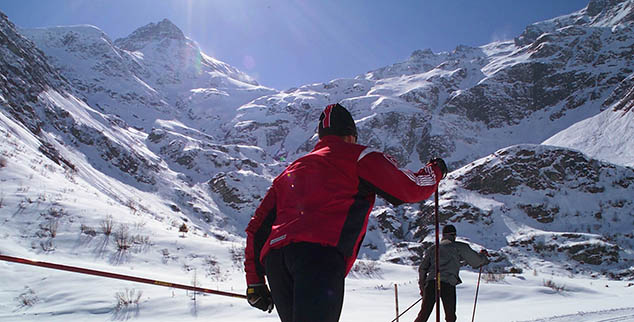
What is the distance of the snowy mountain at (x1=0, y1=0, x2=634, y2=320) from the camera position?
9969 mm

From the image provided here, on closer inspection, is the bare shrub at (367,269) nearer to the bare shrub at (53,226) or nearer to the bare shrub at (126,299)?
the bare shrub at (126,299)

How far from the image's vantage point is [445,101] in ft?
347

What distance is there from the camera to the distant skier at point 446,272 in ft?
15.9

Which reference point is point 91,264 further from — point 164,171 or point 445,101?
point 445,101

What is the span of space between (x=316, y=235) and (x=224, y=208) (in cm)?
5720

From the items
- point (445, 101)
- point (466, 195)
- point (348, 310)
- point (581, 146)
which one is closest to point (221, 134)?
point (445, 101)

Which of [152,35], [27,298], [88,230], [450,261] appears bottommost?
[27,298]

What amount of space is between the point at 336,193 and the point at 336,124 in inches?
22.3

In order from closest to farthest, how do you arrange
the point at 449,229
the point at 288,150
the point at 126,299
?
the point at 449,229
the point at 126,299
the point at 288,150

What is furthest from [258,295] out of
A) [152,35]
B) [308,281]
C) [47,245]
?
[152,35]

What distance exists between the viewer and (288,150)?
101688 mm

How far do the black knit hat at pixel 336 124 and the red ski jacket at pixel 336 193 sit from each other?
0.11 m

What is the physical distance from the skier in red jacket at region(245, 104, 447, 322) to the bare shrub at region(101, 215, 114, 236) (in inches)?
353

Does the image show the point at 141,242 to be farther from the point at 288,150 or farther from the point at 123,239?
the point at 288,150
